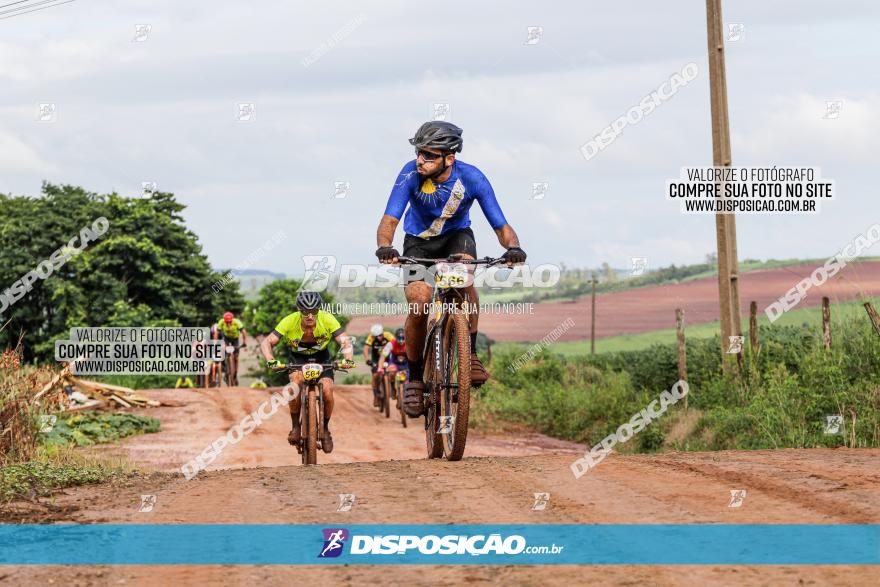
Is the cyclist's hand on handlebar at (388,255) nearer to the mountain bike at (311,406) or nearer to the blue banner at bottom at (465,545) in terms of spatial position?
the blue banner at bottom at (465,545)

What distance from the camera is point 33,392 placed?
49.0ft

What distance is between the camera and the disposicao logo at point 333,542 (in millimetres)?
6883

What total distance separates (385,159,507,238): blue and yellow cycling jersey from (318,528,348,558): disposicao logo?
150 inches

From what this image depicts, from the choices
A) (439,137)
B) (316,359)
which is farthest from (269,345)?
(439,137)

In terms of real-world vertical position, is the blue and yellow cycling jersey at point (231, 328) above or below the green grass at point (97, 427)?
above

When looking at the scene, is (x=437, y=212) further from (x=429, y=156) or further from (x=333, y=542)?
(x=333, y=542)

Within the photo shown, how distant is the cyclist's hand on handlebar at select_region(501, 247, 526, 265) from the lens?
10258 millimetres

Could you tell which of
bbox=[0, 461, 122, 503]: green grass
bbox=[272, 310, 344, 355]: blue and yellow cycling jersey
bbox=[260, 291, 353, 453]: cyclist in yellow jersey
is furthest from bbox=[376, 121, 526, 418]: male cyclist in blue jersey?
bbox=[0, 461, 122, 503]: green grass

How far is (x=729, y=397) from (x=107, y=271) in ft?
120

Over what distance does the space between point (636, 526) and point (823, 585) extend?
1496mm

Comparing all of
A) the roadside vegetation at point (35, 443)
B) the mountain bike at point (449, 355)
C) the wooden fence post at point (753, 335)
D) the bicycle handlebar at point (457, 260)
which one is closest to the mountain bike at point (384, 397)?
the roadside vegetation at point (35, 443)

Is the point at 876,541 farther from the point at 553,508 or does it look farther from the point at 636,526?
the point at 553,508

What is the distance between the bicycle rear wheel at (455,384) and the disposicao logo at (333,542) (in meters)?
2.76

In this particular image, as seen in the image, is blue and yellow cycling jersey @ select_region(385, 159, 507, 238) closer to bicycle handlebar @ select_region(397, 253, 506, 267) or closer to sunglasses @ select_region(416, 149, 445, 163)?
sunglasses @ select_region(416, 149, 445, 163)
